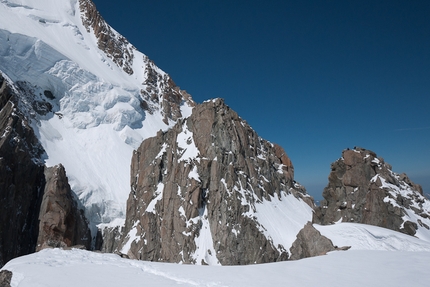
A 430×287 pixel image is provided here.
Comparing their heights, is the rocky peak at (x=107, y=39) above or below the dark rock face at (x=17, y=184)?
above

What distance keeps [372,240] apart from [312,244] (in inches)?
227

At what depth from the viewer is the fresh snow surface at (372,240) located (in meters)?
19.7

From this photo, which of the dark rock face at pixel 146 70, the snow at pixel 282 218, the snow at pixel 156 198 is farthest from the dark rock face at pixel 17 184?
the dark rock face at pixel 146 70

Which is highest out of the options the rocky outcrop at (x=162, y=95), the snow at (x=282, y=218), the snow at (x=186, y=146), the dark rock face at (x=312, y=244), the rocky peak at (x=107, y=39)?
the rocky peak at (x=107, y=39)

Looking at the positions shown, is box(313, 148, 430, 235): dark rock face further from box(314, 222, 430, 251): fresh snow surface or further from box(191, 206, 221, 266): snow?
box(191, 206, 221, 266): snow

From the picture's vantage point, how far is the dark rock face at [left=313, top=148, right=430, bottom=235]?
30.0m

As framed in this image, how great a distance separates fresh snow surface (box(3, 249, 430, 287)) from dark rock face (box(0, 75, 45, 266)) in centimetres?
3808

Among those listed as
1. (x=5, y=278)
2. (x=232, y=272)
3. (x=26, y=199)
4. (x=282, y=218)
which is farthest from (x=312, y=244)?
(x=26, y=199)

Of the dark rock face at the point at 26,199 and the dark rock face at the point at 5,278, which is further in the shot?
the dark rock face at the point at 26,199

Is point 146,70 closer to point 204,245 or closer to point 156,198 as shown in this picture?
point 156,198

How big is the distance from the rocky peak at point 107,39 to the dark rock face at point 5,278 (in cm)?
9496

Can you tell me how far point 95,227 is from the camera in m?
57.5

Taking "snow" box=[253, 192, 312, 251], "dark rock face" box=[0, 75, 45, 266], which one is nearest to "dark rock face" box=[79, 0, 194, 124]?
"dark rock face" box=[0, 75, 45, 266]

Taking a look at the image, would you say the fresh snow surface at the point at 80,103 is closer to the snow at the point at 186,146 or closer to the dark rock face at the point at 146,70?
the dark rock face at the point at 146,70
